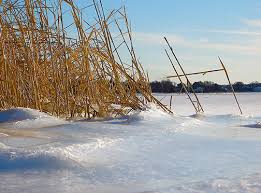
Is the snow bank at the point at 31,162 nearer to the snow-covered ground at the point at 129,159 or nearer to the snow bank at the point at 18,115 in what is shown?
the snow-covered ground at the point at 129,159

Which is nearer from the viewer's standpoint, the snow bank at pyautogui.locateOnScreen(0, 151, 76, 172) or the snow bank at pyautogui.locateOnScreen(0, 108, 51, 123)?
the snow bank at pyautogui.locateOnScreen(0, 151, 76, 172)

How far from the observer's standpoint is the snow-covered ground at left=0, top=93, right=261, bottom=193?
67 centimetres

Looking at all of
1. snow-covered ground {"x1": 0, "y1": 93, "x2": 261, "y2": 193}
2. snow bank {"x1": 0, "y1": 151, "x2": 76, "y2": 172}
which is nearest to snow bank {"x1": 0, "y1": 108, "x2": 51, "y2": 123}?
snow-covered ground {"x1": 0, "y1": 93, "x2": 261, "y2": 193}

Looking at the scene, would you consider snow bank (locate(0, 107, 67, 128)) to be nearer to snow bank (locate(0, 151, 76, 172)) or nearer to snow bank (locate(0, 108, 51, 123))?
snow bank (locate(0, 108, 51, 123))

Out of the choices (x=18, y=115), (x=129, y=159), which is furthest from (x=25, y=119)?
(x=129, y=159)

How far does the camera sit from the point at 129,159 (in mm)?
867

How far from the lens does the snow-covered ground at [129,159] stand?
67 cm

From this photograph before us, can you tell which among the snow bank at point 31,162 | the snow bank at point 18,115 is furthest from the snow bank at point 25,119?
the snow bank at point 31,162

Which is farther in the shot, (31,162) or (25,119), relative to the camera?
(25,119)

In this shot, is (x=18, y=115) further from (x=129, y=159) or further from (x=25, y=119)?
(x=129, y=159)

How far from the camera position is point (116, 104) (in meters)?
1.90

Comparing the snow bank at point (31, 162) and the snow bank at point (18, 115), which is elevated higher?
the snow bank at point (18, 115)

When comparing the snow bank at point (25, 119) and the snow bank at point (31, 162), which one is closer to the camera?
the snow bank at point (31, 162)

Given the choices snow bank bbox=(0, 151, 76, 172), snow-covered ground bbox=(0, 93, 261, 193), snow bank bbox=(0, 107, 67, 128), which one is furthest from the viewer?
snow bank bbox=(0, 107, 67, 128)
